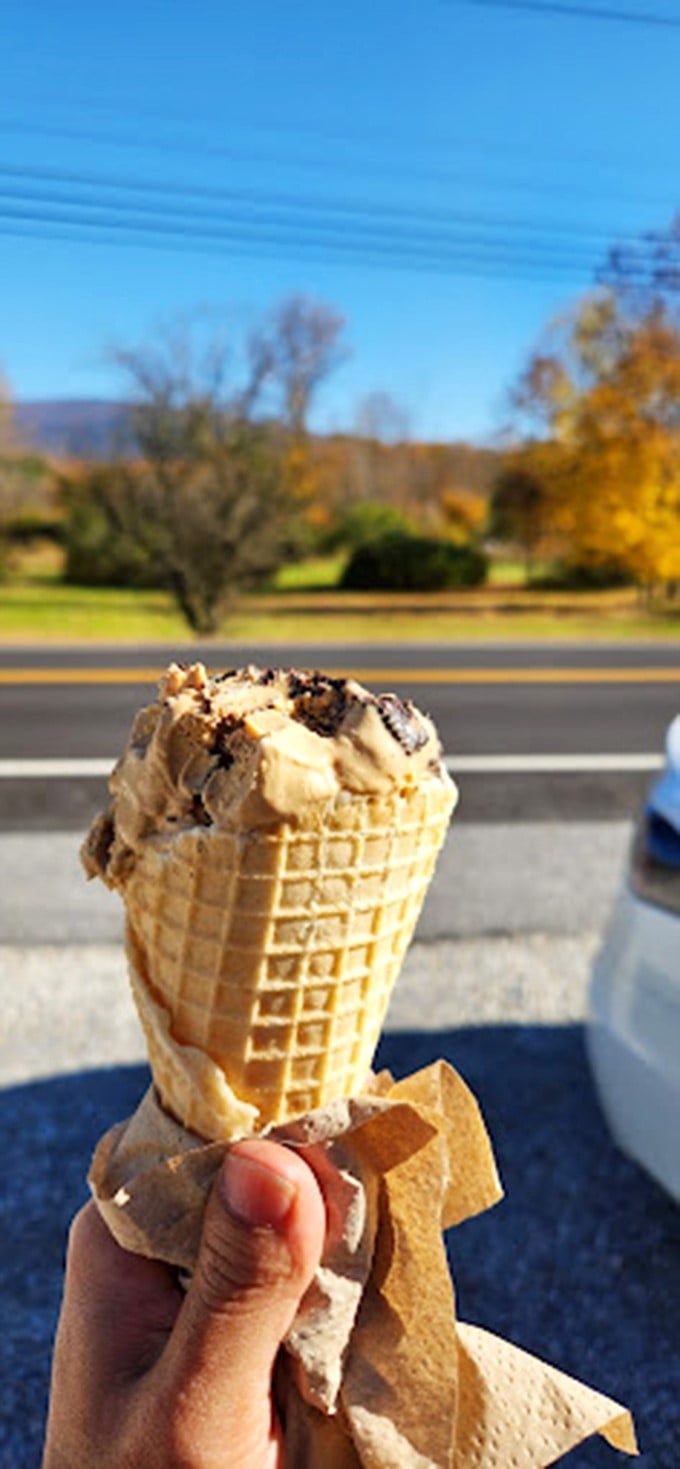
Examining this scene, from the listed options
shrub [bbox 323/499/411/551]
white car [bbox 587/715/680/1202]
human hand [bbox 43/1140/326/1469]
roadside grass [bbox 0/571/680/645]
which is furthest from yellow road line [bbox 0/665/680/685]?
shrub [bbox 323/499/411/551]

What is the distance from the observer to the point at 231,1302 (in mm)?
1330

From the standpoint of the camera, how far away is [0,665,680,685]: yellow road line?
51.3ft

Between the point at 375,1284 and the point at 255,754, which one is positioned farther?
the point at 375,1284

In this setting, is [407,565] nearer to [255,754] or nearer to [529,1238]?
[529,1238]

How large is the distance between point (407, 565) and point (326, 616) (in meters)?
5.09

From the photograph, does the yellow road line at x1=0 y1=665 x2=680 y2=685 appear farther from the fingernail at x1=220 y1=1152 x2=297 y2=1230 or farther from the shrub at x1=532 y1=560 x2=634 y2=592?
the shrub at x1=532 y1=560 x2=634 y2=592

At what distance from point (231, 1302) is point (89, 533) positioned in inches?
1232

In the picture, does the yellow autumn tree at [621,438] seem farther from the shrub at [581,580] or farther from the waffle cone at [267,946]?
the waffle cone at [267,946]

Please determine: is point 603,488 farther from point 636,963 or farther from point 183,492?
point 636,963

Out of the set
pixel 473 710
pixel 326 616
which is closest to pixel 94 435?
pixel 326 616

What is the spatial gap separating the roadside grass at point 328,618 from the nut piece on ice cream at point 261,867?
20.1 metres

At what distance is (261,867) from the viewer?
1.42 m

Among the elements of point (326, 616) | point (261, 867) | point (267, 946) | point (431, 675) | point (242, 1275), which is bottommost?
point (326, 616)

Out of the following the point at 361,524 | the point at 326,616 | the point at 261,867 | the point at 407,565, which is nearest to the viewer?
the point at 261,867
